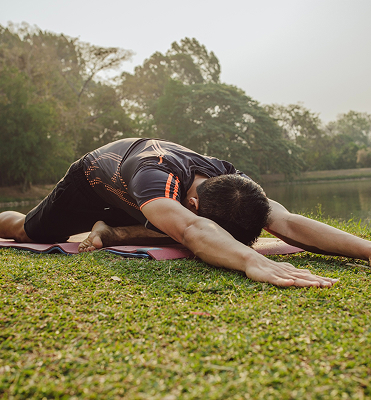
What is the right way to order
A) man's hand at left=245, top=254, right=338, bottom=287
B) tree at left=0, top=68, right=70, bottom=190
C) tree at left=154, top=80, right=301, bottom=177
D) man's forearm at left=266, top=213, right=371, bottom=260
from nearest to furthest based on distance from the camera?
man's hand at left=245, top=254, right=338, bottom=287 → man's forearm at left=266, top=213, right=371, bottom=260 → tree at left=0, top=68, right=70, bottom=190 → tree at left=154, top=80, right=301, bottom=177

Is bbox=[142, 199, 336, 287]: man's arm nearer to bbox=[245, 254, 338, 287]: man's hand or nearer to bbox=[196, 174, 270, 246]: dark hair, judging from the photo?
bbox=[245, 254, 338, 287]: man's hand

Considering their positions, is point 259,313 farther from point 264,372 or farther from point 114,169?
point 114,169

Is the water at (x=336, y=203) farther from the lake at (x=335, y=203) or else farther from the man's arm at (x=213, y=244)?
the man's arm at (x=213, y=244)

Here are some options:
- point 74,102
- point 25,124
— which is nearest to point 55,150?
point 25,124

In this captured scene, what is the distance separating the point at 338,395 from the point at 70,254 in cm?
222

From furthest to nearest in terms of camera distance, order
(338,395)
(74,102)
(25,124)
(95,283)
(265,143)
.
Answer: (265,143) → (74,102) → (25,124) → (95,283) → (338,395)

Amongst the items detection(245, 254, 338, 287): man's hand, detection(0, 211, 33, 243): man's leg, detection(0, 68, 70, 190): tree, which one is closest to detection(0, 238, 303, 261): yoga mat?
detection(0, 211, 33, 243): man's leg

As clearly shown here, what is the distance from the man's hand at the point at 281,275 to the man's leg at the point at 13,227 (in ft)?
8.06

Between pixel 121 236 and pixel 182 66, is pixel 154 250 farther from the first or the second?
pixel 182 66

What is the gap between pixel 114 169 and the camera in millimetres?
2576

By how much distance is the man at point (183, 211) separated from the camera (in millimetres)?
1912

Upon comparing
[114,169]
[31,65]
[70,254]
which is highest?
[31,65]

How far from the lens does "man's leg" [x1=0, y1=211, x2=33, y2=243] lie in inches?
136

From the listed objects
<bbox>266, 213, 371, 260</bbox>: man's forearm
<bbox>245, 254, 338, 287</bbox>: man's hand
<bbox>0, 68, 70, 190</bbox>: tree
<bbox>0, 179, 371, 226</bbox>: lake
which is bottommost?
<bbox>0, 179, 371, 226</bbox>: lake
